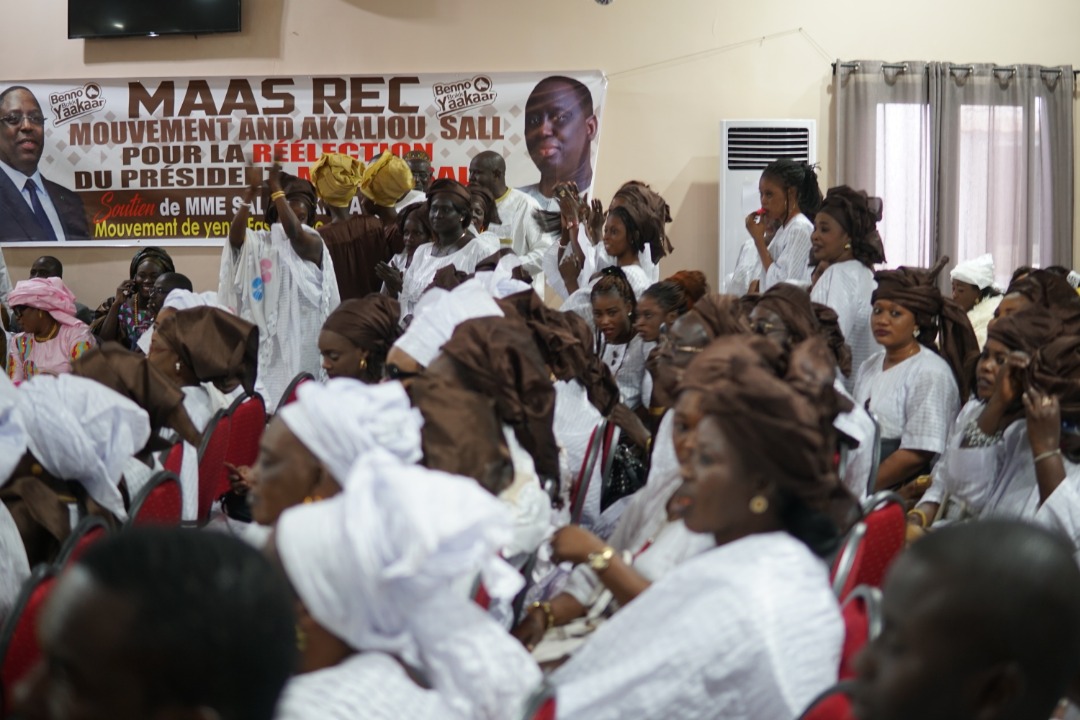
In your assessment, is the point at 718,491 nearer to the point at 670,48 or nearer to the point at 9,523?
the point at 9,523

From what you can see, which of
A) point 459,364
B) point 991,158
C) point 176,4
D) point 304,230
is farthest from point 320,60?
point 459,364

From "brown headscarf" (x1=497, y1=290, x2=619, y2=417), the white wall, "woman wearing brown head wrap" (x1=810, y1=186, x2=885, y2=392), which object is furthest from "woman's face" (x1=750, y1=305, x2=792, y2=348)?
the white wall

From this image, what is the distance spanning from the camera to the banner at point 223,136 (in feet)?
27.2

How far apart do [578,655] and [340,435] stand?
0.45m

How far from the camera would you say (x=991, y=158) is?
8.21m

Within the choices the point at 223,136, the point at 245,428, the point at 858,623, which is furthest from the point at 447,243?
the point at 858,623

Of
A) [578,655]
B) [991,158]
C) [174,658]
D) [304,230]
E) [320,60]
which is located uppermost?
[320,60]

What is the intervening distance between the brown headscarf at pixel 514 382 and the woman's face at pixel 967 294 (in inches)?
166

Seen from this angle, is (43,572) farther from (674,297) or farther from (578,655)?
(674,297)

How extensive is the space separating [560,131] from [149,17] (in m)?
2.98

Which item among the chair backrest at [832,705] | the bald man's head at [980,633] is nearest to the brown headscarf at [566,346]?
the chair backrest at [832,705]

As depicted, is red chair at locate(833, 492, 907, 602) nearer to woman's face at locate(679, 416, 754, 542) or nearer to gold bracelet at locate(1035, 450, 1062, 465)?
woman's face at locate(679, 416, 754, 542)

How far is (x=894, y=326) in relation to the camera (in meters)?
4.31

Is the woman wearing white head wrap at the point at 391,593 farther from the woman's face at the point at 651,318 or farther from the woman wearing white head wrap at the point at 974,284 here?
the woman wearing white head wrap at the point at 974,284
